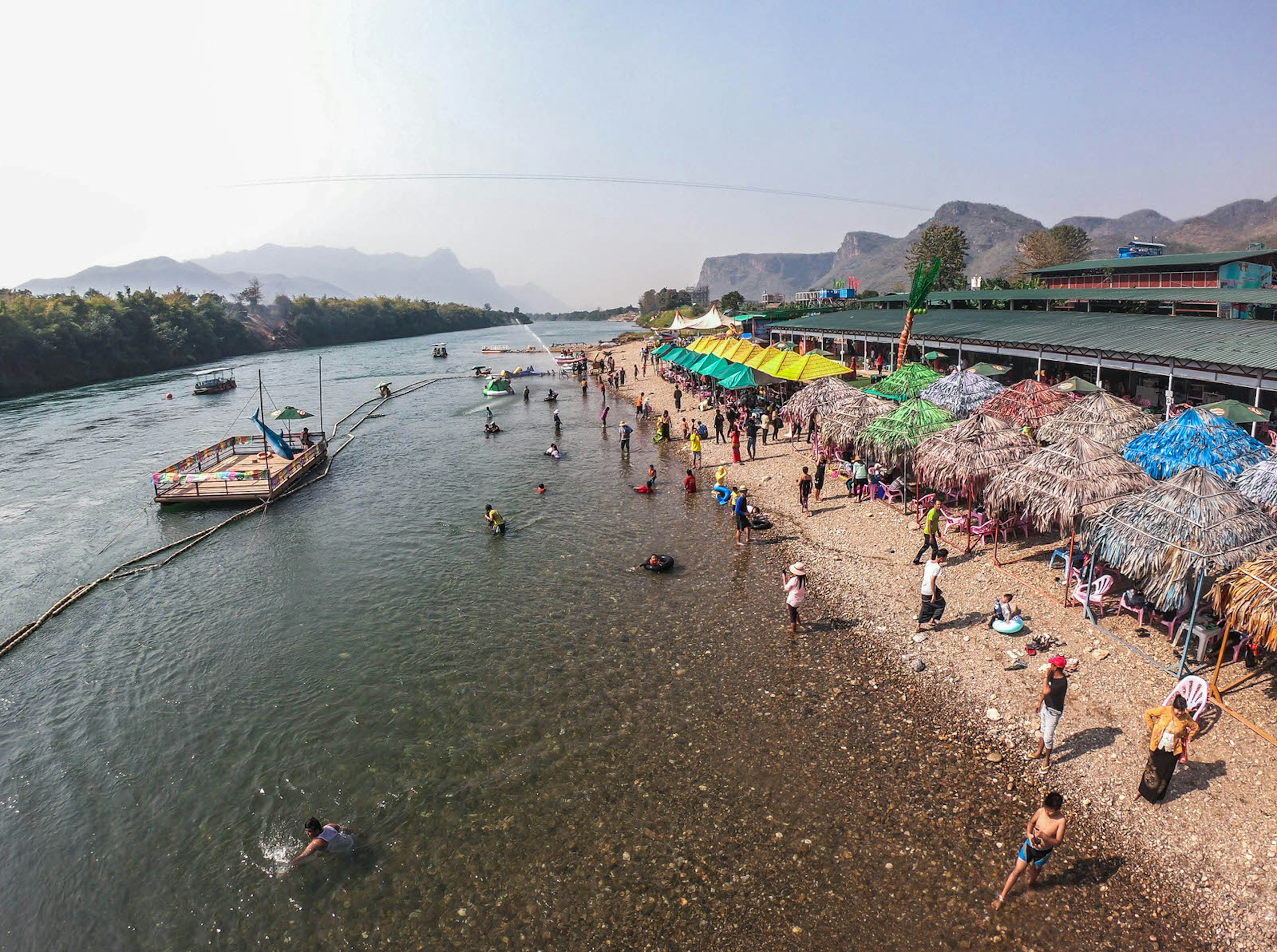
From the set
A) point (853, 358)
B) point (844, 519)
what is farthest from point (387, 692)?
point (853, 358)

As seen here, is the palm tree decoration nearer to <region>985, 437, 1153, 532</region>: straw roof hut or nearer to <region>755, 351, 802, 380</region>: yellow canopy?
<region>755, 351, 802, 380</region>: yellow canopy

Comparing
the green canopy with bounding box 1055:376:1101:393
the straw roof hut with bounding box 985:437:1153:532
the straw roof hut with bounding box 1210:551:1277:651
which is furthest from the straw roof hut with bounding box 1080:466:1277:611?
the green canopy with bounding box 1055:376:1101:393

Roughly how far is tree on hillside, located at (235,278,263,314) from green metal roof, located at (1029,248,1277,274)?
165730mm

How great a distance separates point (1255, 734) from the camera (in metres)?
9.07

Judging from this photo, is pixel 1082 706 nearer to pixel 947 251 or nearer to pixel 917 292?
pixel 917 292

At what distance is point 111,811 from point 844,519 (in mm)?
18025

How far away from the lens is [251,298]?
163m

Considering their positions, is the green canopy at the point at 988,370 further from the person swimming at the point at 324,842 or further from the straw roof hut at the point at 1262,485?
the person swimming at the point at 324,842

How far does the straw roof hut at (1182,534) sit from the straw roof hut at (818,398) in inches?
481

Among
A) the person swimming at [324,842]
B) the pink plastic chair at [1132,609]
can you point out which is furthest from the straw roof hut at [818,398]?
the person swimming at [324,842]

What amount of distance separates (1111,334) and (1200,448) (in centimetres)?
1487

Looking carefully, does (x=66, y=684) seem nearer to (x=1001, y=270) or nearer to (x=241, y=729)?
(x=241, y=729)

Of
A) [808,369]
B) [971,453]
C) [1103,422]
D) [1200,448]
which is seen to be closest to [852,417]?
[971,453]

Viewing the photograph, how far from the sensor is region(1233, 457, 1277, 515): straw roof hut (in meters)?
12.5
